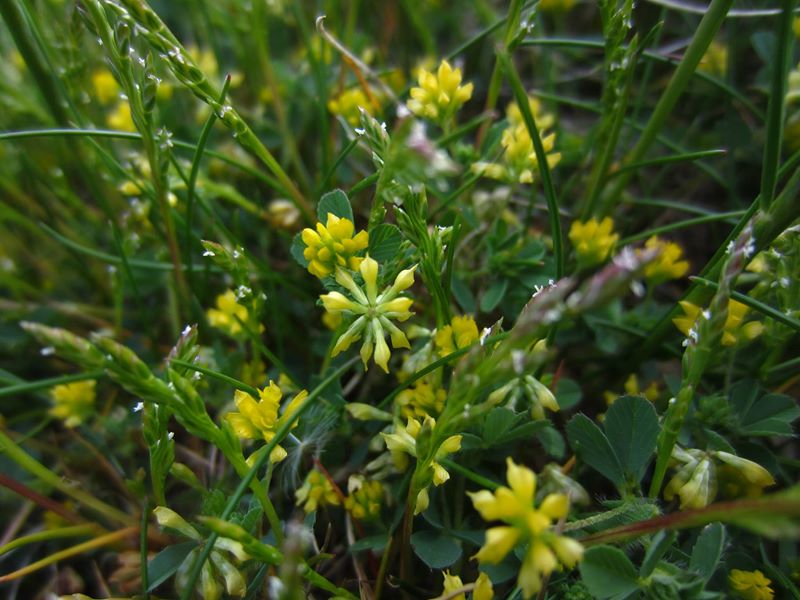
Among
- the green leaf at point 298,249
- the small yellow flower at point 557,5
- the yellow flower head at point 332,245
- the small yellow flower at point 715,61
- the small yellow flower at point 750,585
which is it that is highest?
the small yellow flower at point 557,5

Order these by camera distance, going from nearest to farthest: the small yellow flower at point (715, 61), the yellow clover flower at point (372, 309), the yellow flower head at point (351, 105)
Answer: the yellow clover flower at point (372, 309), the yellow flower head at point (351, 105), the small yellow flower at point (715, 61)

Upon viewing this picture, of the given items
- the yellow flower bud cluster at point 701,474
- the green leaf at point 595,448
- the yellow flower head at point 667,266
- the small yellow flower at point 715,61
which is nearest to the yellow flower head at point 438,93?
the yellow flower head at point 667,266

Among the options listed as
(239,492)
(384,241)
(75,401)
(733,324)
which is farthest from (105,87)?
(733,324)

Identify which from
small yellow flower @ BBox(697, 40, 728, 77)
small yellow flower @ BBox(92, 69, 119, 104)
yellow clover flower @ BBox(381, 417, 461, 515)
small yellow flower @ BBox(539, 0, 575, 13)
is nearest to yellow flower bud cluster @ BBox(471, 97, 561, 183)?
yellow clover flower @ BBox(381, 417, 461, 515)

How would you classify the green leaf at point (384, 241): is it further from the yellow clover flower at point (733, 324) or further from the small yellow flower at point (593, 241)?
the yellow clover flower at point (733, 324)

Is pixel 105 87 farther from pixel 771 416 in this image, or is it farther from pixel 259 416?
pixel 771 416

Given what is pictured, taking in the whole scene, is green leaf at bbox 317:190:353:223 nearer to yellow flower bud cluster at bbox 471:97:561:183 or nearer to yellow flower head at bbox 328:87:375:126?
yellow flower bud cluster at bbox 471:97:561:183

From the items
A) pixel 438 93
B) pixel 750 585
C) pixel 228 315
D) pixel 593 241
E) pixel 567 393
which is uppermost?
pixel 438 93
